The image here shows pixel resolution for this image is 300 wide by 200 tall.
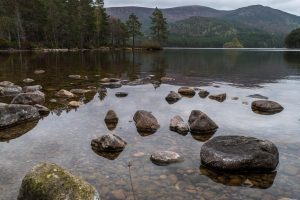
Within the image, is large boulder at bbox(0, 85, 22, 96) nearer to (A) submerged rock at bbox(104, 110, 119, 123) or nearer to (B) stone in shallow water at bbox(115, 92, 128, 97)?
(B) stone in shallow water at bbox(115, 92, 128, 97)

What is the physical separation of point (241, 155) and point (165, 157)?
2295mm

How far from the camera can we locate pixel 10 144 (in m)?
11.3

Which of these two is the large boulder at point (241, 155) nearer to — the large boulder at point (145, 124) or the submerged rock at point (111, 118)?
the large boulder at point (145, 124)

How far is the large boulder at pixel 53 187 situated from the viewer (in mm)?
6547

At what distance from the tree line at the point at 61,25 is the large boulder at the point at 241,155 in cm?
9425

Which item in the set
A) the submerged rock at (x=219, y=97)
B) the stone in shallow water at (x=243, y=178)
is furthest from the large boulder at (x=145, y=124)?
the submerged rock at (x=219, y=97)

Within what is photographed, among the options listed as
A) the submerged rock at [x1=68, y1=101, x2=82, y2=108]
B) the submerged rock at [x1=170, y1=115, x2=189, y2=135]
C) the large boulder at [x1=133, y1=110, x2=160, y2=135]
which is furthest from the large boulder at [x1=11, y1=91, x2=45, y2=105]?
the submerged rock at [x1=170, y1=115, x2=189, y2=135]

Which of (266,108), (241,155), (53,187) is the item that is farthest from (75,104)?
(53,187)

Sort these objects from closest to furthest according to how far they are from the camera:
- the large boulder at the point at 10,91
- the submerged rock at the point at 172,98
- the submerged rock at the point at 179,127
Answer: the submerged rock at the point at 179,127 → the submerged rock at the point at 172,98 → the large boulder at the point at 10,91

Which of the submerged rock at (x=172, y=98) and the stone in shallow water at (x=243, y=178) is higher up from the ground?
the submerged rock at (x=172, y=98)

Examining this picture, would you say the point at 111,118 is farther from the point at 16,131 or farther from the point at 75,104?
the point at 16,131

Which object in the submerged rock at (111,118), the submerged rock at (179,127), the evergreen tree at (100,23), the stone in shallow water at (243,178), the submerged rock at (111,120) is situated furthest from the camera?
the evergreen tree at (100,23)

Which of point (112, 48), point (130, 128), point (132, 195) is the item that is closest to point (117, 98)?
point (130, 128)

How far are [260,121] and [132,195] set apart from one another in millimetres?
9131
